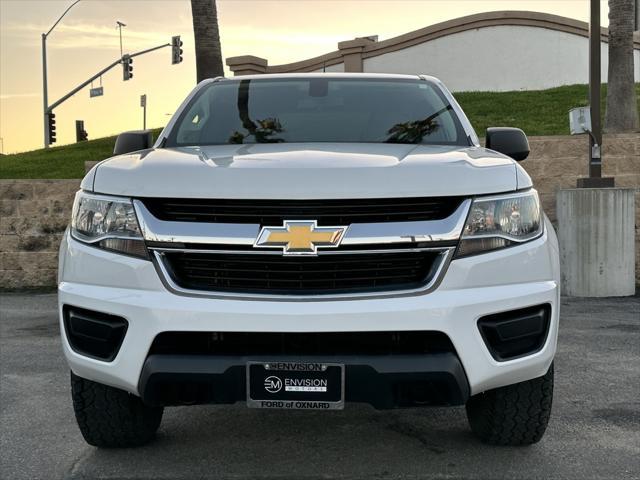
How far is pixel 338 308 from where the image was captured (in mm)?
3049

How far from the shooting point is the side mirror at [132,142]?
443 centimetres

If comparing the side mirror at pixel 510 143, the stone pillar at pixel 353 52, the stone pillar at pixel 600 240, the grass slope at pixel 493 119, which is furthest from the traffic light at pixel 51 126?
the side mirror at pixel 510 143

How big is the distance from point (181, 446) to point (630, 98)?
1404 centimetres

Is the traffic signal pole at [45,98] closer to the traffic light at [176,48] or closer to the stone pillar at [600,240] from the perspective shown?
the traffic light at [176,48]

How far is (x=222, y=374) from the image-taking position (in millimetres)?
3059

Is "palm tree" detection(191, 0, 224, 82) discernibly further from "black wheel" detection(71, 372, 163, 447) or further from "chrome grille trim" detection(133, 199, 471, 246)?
"chrome grille trim" detection(133, 199, 471, 246)

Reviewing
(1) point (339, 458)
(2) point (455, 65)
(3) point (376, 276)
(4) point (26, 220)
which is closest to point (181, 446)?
(1) point (339, 458)

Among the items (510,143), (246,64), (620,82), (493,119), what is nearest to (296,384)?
(510,143)

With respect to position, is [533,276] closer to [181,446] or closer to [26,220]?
[181,446]

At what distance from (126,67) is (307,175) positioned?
39.6 m

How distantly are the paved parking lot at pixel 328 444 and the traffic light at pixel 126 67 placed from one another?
37157 mm

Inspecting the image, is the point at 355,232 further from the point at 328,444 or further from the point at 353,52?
the point at 353,52

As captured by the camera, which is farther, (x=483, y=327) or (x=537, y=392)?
(x=537, y=392)

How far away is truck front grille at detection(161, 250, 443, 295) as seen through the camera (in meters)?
3.12
